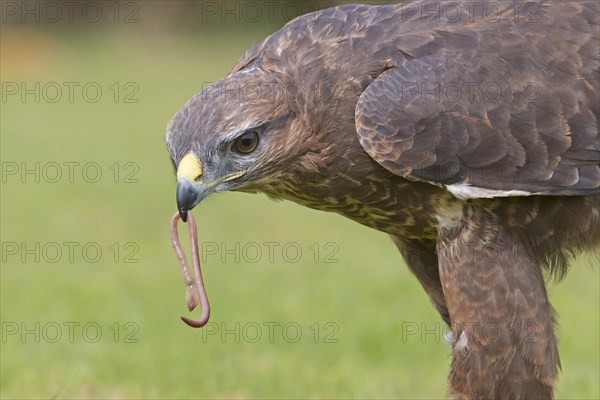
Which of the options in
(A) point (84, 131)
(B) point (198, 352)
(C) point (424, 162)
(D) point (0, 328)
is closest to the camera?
(C) point (424, 162)

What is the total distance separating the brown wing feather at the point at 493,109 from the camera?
188 inches

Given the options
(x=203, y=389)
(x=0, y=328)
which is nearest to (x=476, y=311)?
(x=203, y=389)

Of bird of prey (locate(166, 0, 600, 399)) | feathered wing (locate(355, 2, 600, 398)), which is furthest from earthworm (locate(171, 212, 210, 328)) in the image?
feathered wing (locate(355, 2, 600, 398))

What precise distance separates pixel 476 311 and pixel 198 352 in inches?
102

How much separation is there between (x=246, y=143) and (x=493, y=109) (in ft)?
3.75

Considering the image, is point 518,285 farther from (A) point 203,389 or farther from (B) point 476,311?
(A) point 203,389

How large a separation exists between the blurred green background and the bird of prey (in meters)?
1.31

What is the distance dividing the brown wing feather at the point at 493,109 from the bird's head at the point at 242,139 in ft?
1.05

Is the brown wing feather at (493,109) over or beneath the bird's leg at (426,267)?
over

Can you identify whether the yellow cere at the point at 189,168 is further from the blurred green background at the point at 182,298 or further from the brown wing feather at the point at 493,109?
the blurred green background at the point at 182,298

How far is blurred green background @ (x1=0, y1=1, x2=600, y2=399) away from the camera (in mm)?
6316

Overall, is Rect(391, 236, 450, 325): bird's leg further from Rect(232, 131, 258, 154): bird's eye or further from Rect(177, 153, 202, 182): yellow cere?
Rect(177, 153, 202, 182): yellow cere

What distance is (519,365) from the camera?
15.9 feet

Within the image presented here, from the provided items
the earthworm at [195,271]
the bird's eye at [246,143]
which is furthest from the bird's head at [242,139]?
the earthworm at [195,271]
